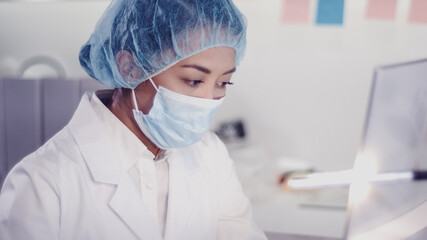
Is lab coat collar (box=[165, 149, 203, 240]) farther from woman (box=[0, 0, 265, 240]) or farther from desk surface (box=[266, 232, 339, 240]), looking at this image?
desk surface (box=[266, 232, 339, 240])

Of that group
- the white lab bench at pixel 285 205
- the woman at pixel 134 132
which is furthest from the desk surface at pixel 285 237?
the woman at pixel 134 132

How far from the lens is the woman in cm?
86

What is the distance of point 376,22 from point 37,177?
62.0 inches

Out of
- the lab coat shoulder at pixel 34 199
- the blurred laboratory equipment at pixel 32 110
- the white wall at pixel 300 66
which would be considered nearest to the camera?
the lab coat shoulder at pixel 34 199

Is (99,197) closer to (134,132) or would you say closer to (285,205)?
(134,132)

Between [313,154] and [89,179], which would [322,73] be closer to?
[313,154]

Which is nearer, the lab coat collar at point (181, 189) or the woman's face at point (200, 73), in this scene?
the woman's face at point (200, 73)

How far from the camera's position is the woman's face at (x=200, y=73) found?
91 centimetres

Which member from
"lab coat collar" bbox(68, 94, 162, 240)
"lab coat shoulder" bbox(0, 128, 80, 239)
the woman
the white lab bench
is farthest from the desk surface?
"lab coat shoulder" bbox(0, 128, 80, 239)

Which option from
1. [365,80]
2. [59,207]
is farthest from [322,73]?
[59,207]

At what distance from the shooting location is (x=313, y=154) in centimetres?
191

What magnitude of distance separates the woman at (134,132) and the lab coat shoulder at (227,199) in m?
0.09

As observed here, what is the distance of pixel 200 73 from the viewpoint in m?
0.91

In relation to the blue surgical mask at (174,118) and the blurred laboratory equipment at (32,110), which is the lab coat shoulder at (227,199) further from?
the blurred laboratory equipment at (32,110)
